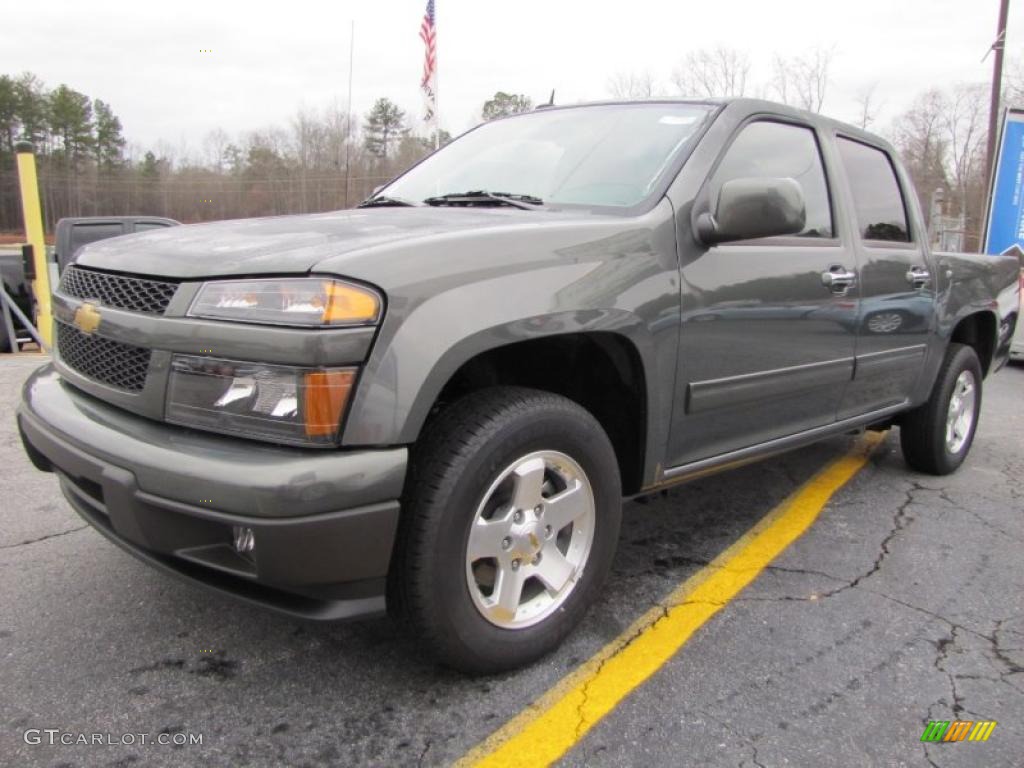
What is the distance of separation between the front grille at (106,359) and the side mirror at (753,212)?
5.77 ft

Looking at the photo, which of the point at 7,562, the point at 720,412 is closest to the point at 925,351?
the point at 720,412

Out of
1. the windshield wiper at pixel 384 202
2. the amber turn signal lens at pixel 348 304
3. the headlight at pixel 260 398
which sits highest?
the windshield wiper at pixel 384 202

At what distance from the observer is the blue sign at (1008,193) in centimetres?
1182

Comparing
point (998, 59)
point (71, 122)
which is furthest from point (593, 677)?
point (71, 122)

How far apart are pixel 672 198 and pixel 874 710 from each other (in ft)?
5.46

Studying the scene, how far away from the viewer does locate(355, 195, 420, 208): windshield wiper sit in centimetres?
314

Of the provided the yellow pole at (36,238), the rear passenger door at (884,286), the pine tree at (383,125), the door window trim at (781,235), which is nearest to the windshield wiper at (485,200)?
the door window trim at (781,235)

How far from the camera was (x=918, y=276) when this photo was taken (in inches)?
151

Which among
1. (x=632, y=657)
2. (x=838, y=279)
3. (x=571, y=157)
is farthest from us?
(x=838, y=279)

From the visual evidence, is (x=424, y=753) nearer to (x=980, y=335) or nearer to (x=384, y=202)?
(x=384, y=202)

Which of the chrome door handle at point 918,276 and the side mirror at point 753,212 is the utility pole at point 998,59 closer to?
the chrome door handle at point 918,276

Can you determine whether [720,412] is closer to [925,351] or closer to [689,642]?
[689,642]

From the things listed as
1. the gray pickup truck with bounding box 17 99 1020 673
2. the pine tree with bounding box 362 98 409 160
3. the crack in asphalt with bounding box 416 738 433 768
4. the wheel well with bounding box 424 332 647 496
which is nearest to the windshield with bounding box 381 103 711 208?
the gray pickup truck with bounding box 17 99 1020 673

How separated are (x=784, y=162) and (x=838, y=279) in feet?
1.77
